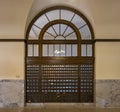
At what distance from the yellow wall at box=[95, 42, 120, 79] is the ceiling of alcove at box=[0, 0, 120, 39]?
0.33 m

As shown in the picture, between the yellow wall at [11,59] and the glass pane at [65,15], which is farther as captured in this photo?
the glass pane at [65,15]

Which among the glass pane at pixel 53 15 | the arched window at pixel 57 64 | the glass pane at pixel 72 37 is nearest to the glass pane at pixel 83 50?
the arched window at pixel 57 64

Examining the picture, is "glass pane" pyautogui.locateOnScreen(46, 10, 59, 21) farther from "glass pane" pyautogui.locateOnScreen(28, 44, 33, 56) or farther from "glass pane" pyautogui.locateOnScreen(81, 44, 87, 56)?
"glass pane" pyautogui.locateOnScreen(81, 44, 87, 56)

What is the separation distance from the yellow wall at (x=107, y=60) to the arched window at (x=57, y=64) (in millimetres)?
310

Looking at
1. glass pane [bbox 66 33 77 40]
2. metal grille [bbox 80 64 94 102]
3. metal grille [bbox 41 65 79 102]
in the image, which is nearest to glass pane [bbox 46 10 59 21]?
glass pane [bbox 66 33 77 40]

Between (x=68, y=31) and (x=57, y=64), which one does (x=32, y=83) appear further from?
(x=68, y=31)

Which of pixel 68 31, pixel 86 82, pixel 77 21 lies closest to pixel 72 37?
pixel 68 31

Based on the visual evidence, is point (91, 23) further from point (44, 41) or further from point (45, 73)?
point (45, 73)

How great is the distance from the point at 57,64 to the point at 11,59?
1.57 m

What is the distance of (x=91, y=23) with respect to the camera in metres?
7.78

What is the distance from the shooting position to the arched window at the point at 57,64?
7801mm

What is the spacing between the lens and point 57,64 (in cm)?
782

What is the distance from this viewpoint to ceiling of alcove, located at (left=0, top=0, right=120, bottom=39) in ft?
23.5

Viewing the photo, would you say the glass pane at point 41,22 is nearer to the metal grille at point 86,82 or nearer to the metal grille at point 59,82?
the metal grille at point 59,82
